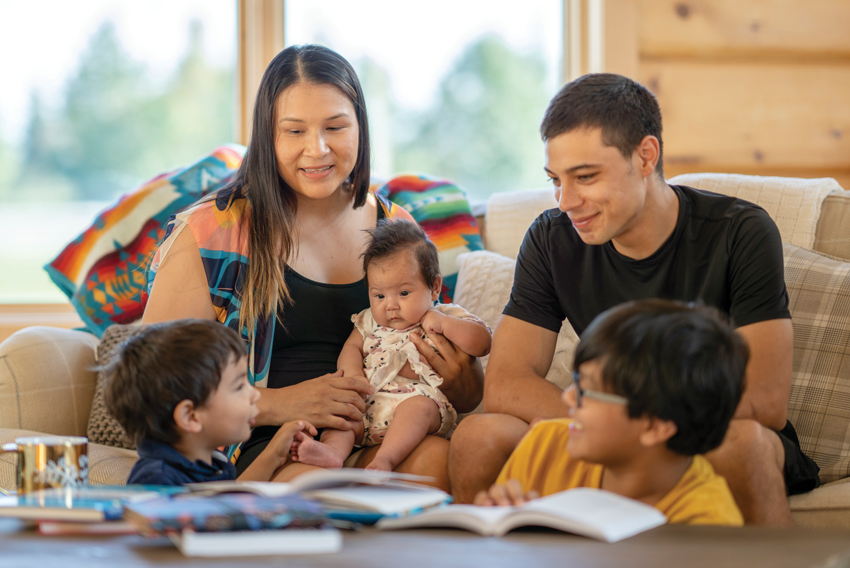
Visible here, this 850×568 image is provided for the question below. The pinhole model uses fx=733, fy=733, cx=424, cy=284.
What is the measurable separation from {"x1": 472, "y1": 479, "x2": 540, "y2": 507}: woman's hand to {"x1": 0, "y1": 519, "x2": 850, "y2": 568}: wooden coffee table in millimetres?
162

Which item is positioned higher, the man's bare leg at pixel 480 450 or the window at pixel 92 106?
the window at pixel 92 106

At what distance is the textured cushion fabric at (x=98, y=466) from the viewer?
1.75 metres

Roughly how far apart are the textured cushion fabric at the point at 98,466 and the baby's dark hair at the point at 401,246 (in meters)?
0.77

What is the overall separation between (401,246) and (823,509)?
106cm

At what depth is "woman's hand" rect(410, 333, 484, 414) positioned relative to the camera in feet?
5.73

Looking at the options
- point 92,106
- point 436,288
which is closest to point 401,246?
point 436,288

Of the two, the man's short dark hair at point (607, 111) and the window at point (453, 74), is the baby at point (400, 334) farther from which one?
the window at point (453, 74)

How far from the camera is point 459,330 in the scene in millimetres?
1758

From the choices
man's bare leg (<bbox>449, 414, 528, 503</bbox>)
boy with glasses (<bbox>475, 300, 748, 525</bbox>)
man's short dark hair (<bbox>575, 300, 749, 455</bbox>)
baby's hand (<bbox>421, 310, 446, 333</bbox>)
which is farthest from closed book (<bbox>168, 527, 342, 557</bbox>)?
baby's hand (<bbox>421, 310, 446, 333</bbox>)

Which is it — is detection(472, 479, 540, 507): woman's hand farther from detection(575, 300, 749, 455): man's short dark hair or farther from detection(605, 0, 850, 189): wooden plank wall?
detection(605, 0, 850, 189): wooden plank wall

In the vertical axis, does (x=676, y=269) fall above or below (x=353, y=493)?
above

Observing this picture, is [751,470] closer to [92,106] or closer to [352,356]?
[352,356]

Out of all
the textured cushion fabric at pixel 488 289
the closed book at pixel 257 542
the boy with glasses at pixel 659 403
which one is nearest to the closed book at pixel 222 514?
the closed book at pixel 257 542

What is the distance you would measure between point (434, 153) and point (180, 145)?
1060 mm
